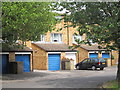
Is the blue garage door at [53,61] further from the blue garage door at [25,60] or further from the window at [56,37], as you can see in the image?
the blue garage door at [25,60]

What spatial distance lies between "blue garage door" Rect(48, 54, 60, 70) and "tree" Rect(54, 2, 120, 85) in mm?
16238

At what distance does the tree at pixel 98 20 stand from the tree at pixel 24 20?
10.6 ft

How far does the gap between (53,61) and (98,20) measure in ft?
57.4

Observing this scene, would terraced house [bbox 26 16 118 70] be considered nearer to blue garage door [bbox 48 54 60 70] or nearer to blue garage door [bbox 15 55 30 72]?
blue garage door [bbox 48 54 60 70]

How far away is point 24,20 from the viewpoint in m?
16.9

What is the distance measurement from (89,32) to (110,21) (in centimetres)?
131

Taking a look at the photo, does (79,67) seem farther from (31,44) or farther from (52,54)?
(31,44)

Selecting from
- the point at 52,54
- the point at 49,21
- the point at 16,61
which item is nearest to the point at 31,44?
the point at 52,54

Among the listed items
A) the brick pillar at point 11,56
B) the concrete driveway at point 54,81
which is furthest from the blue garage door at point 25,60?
the concrete driveway at point 54,81

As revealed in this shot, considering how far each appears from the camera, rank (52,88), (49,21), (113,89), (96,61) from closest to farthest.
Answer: (113,89) < (52,88) < (49,21) < (96,61)

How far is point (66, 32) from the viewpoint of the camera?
34969mm

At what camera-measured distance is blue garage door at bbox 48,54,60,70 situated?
30748mm

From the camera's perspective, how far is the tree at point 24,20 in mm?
16984

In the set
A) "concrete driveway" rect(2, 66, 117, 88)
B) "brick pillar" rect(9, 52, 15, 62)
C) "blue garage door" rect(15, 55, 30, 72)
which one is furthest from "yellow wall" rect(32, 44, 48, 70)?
"concrete driveway" rect(2, 66, 117, 88)
